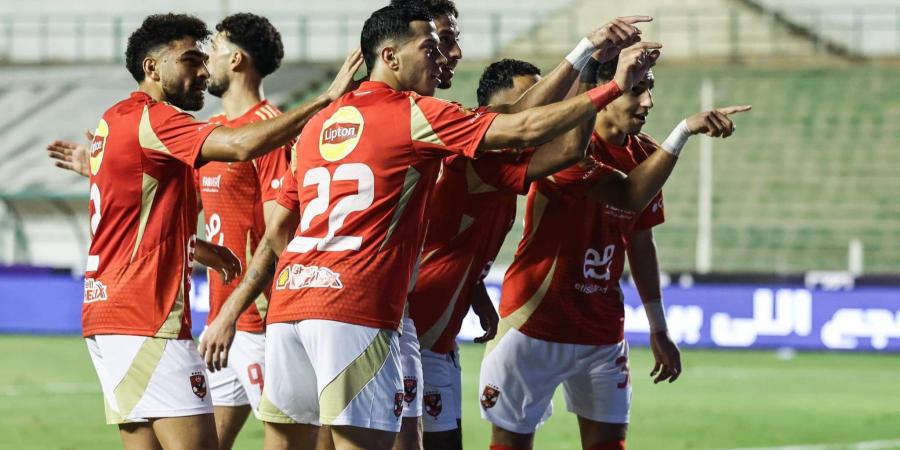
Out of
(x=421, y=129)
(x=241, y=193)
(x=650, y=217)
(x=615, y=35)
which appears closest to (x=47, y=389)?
(x=241, y=193)

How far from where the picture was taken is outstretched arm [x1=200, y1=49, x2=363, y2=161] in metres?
5.52

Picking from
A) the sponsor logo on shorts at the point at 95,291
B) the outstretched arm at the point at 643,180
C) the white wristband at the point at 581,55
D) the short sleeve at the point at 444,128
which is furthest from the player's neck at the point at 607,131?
the sponsor logo on shorts at the point at 95,291

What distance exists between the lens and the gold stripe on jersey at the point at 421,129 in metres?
5.30

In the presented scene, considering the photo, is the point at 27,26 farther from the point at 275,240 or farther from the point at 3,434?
the point at 275,240

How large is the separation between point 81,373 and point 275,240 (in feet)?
34.9

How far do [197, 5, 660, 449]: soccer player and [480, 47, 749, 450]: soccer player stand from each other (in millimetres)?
1727

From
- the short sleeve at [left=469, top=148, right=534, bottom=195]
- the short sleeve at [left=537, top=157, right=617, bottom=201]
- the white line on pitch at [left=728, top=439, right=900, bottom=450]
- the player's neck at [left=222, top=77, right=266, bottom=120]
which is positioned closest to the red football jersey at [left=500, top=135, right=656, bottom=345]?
the short sleeve at [left=537, top=157, right=617, bottom=201]

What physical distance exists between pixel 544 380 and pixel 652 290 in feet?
2.67

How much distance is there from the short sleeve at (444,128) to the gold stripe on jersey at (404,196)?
0.30ft

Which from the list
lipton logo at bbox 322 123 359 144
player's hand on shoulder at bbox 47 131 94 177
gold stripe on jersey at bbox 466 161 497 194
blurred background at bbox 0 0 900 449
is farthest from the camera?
blurred background at bbox 0 0 900 449

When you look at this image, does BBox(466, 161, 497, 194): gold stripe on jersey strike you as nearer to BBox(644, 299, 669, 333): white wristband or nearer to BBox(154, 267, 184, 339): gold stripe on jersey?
BBox(154, 267, 184, 339): gold stripe on jersey

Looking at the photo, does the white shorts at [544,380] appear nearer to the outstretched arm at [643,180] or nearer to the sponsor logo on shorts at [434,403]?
the sponsor logo on shorts at [434,403]

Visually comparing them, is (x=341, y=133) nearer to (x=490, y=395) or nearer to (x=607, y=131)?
(x=607, y=131)

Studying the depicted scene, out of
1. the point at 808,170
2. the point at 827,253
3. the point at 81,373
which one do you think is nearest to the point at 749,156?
the point at 808,170
